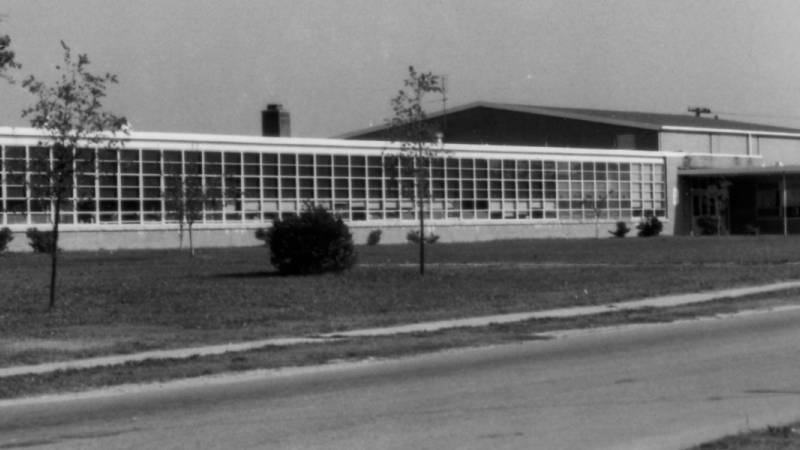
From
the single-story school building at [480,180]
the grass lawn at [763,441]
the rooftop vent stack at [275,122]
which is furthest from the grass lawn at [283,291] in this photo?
the rooftop vent stack at [275,122]

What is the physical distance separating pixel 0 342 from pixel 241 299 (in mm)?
6643

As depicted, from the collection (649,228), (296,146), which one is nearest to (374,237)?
(296,146)

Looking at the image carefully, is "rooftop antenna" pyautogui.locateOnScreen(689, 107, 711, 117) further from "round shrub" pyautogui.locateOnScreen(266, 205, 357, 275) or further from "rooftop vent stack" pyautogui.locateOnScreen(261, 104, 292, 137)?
"round shrub" pyautogui.locateOnScreen(266, 205, 357, 275)

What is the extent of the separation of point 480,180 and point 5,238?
29059 millimetres

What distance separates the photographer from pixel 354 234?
58469mm

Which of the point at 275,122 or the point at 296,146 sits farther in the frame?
the point at 275,122

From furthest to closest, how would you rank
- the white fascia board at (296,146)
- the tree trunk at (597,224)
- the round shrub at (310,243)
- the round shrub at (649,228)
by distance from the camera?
1. the tree trunk at (597,224)
2. the round shrub at (649,228)
3. the white fascia board at (296,146)
4. the round shrub at (310,243)

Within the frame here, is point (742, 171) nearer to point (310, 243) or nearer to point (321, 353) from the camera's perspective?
point (310, 243)


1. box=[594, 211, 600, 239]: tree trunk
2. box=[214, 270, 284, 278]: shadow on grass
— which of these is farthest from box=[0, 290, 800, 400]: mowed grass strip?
box=[594, 211, 600, 239]: tree trunk

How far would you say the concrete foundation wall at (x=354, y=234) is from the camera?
50.8m

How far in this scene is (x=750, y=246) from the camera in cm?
4584

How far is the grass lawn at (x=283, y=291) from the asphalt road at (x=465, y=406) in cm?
437

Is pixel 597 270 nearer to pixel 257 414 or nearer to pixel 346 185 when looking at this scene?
pixel 257 414

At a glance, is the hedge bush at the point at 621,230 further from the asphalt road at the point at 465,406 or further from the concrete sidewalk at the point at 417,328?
the asphalt road at the point at 465,406
